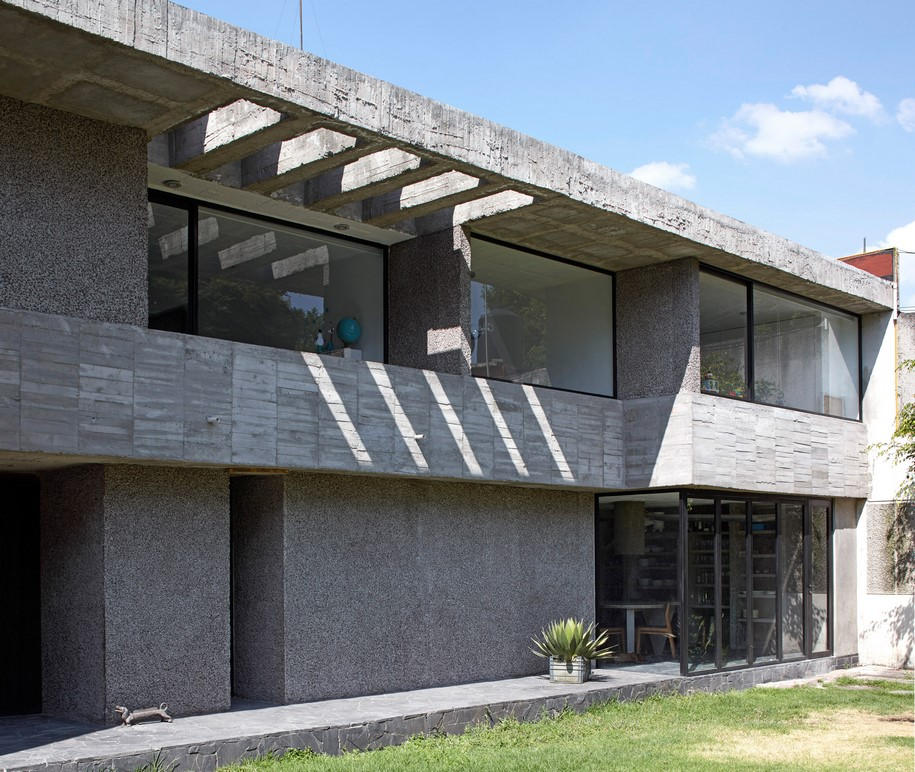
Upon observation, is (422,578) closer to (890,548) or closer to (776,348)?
(776,348)

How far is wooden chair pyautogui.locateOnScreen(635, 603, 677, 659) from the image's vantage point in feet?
47.3

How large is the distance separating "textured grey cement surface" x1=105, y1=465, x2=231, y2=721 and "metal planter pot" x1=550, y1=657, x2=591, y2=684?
4.37m

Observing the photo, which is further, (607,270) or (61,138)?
(607,270)

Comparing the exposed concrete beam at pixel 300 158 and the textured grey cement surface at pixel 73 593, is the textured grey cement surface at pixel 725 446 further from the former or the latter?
the textured grey cement surface at pixel 73 593

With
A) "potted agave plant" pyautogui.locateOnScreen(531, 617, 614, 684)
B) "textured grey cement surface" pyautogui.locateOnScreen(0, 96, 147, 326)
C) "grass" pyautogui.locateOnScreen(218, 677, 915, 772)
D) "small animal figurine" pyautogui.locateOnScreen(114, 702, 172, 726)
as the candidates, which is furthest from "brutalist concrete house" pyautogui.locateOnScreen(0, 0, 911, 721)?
"grass" pyautogui.locateOnScreen(218, 677, 915, 772)

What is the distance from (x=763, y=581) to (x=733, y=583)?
2.65 ft

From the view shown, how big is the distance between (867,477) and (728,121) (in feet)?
108

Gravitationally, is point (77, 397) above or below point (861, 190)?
below

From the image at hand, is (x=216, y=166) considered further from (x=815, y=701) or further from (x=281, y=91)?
(x=815, y=701)

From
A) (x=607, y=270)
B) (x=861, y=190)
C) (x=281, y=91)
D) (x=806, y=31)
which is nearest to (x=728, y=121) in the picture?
(x=861, y=190)

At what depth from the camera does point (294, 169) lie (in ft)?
34.2

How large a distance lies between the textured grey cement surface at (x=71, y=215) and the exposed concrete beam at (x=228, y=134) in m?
0.59

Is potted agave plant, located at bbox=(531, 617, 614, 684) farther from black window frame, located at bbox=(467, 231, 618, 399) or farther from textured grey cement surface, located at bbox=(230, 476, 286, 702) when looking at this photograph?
textured grey cement surface, located at bbox=(230, 476, 286, 702)

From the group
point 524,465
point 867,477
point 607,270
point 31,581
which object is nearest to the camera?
point 31,581
